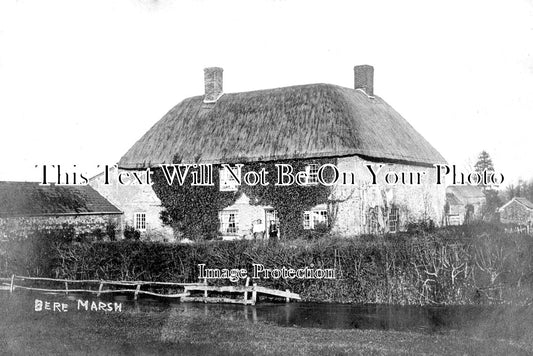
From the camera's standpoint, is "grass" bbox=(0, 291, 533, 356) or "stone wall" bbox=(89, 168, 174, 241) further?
"stone wall" bbox=(89, 168, 174, 241)

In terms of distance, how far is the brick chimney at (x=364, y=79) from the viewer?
35.8 metres

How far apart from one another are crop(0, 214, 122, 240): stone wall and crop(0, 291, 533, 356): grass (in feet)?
36.0

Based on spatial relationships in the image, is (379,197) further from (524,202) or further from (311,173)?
(524,202)

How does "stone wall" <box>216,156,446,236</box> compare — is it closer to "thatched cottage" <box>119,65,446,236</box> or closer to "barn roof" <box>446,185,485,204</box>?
"thatched cottage" <box>119,65,446,236</box>

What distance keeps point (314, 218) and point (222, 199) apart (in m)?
5.13

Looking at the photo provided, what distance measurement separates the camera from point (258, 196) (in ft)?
104

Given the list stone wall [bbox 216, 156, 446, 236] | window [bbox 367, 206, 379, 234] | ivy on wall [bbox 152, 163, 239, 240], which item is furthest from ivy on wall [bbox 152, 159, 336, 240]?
window [bbox 367, 206, 379, 234]

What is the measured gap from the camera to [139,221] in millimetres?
35594

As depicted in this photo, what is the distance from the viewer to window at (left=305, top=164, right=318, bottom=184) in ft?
99.6

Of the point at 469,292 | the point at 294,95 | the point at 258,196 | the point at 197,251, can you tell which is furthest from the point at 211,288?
the point at 294,95

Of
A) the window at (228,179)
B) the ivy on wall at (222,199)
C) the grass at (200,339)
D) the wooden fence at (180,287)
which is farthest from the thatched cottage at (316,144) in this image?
the grass at (200,339)

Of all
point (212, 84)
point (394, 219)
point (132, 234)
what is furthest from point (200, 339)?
point (212, 84)

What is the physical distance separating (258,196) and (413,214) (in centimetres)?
806

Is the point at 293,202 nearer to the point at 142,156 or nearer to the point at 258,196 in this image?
the point at 258,196
